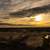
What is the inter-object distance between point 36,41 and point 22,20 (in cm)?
21

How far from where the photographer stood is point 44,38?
1.23 metres

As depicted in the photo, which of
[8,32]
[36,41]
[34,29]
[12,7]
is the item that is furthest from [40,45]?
[12,7]

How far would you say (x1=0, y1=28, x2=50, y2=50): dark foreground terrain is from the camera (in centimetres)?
118

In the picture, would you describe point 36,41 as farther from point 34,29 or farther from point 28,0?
point 28,0

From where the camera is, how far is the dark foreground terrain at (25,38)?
118cm

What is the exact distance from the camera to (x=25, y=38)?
124 cm

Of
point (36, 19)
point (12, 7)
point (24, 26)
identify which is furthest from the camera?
point (12, 7)

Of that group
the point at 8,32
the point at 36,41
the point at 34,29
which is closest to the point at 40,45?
the point at 36,41

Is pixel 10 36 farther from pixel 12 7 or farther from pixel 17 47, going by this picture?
pixel 12 7

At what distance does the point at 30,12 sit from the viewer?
1307 mm

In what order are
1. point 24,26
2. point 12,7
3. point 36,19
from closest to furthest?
point 24,26, point 36,19, point 12,7

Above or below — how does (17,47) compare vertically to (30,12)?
below

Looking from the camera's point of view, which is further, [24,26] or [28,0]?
[28,0]

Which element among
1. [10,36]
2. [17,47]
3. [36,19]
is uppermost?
[36,19]
